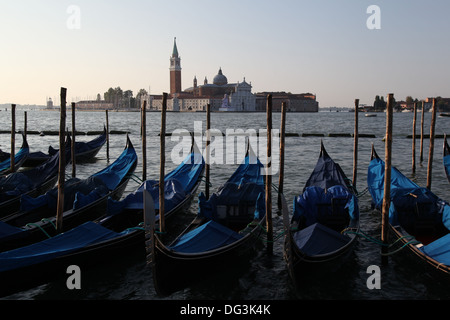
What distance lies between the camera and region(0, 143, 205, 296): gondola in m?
4.12

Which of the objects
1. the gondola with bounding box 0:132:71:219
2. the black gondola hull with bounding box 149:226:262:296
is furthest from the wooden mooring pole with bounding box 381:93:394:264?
the gondola with bounding box 0:132:71:219

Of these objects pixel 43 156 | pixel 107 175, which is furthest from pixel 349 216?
pixel 43 156

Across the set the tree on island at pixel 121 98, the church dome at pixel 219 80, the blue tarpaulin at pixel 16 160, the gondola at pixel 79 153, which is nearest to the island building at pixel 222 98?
the church dome at pixel 219 80

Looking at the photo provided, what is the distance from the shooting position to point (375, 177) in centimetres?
788

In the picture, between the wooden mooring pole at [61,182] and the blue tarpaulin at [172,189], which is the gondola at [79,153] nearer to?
the blue tarpaulin at [172,189]

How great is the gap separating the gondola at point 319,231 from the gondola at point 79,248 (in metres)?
1.64

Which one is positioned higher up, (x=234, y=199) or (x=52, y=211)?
(x=234, y=199)

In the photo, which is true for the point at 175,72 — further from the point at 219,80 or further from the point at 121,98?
the point at 121,98

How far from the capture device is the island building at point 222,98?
292 feet

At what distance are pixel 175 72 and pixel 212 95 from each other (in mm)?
9994

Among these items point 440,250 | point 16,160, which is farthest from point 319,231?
point 16,160

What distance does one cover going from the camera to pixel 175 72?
315 feet
